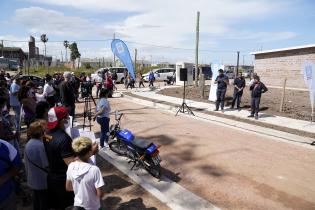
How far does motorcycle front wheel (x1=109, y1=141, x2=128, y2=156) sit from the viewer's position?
7980mm

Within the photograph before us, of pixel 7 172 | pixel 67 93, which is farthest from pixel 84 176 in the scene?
pixel 67 93

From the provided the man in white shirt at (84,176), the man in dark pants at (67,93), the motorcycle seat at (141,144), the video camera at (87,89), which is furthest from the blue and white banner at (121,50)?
the man in white shirt at (84,176)

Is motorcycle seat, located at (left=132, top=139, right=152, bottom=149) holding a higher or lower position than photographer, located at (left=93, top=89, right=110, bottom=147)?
lower

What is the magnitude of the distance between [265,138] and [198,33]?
711 inches

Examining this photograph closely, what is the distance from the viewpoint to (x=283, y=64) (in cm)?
2745

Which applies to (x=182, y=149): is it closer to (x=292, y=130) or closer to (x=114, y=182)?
(x=114, y=182)

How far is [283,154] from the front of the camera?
859cm

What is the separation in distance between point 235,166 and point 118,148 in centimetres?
296

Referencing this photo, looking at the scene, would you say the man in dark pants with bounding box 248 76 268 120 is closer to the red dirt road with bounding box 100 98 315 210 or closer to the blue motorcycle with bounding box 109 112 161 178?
the red dirt road with bounding box 100 98 315 210

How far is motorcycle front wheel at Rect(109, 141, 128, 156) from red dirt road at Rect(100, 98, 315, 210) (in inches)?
40.1

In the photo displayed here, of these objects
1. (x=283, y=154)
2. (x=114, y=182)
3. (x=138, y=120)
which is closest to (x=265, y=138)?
(x=283, y=154)

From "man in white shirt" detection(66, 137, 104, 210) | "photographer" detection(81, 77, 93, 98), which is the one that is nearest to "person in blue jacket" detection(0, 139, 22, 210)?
"man in white shirt" detection(66, 137, 104, 210)

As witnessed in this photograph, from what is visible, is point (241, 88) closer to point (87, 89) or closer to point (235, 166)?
point (87, 89)

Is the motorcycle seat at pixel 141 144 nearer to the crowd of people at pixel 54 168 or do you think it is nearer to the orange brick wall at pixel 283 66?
the crowd of people at pixel 54 168
